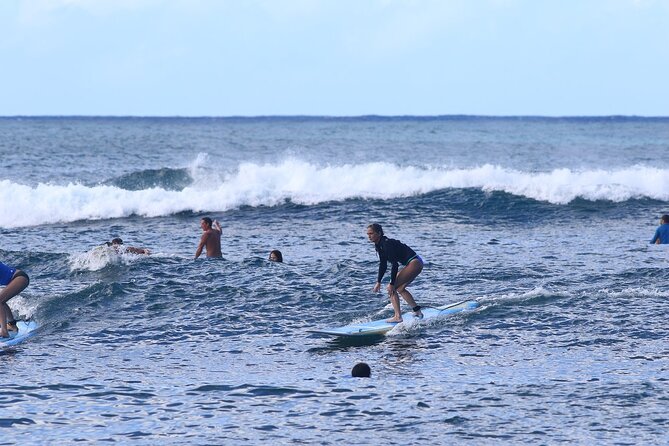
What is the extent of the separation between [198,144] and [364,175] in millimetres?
48320

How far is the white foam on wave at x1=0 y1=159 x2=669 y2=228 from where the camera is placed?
113ft

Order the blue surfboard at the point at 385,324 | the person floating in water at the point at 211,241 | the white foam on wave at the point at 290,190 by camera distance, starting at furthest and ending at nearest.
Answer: the white foam on wave at the point at 290,190
the person floating in water at the point at 211,241
the blue surfboard at the point at 385,324

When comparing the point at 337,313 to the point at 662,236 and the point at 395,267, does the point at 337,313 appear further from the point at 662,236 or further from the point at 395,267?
the point at 662,236

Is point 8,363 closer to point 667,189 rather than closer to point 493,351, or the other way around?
point 493,351

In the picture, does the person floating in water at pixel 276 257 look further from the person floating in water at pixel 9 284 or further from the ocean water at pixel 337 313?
the person floating in water at pixel 9 284

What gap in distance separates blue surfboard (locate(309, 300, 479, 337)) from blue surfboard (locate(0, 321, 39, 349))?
16.2ft

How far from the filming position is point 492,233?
96.6 feet

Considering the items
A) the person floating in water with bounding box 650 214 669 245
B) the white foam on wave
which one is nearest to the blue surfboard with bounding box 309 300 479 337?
the person floating in water with bounding box 650 214 669 245

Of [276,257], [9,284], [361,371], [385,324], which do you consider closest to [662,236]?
[276,257]

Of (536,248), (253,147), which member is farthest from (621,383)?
(253,147)

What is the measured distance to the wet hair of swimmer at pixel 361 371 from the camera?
14281 mm

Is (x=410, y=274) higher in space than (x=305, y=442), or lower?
higher

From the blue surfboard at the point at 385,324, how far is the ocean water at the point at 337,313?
0.74 feet

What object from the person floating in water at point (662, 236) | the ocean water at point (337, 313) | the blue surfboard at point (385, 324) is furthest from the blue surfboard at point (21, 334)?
the person floating in water at point (662, 236)
